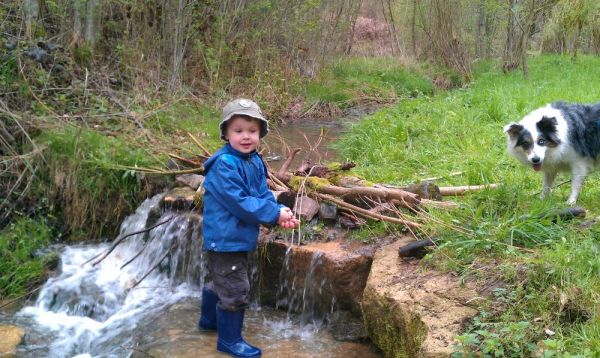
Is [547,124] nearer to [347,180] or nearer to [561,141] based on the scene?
[561,141]

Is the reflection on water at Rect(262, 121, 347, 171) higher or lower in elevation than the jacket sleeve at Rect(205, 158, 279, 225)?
higher

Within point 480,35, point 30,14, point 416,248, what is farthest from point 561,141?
point 480,35

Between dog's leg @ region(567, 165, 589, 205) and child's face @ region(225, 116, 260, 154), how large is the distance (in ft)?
8.76

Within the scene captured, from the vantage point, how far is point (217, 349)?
3.97m

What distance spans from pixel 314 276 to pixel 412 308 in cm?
120

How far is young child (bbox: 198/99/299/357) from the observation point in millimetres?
3689

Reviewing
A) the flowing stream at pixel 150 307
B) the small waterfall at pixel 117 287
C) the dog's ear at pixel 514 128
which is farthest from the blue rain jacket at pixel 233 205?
the dog's ear at pixel 514 128

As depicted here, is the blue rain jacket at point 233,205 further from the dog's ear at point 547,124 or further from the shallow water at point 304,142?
the shallow water at point 304,142

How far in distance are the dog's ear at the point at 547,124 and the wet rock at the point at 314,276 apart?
171 cm

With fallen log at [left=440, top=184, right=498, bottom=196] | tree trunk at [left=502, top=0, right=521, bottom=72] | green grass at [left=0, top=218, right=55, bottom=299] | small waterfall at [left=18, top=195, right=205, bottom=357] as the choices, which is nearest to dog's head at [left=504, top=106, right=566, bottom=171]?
fallen log at [left=440, top=184, right=498, bottom=196]

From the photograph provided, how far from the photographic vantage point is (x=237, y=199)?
3648mm

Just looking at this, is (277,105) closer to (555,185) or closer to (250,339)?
(555,185)

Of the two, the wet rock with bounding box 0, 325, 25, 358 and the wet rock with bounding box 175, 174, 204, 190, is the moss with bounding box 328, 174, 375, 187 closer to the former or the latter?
the wet rock with bounding box 175, 174, 204, 190

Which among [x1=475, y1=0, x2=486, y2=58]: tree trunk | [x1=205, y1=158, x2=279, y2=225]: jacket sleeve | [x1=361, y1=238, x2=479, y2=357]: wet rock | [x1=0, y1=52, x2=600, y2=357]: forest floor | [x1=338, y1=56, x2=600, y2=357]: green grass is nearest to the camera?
[x1=338, y1=56, x2=600, y2=357]: green grass
